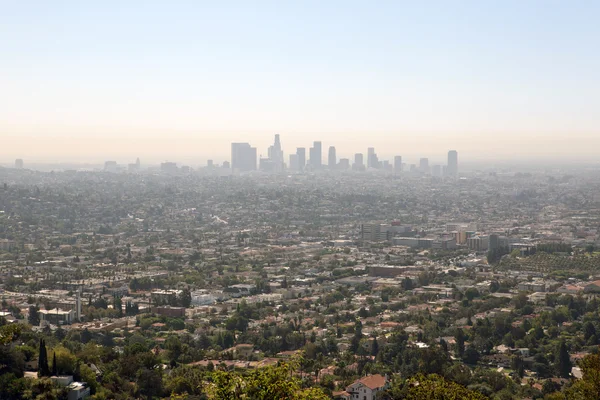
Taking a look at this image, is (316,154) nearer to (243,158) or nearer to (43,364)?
(243,158)

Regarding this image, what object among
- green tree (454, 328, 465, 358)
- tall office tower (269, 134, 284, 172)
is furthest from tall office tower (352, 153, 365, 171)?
green tree (454, 328, 465, 358)

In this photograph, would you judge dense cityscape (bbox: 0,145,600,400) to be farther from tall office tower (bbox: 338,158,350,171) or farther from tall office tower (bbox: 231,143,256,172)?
tall office tower (bbox: 338,158,350,171)

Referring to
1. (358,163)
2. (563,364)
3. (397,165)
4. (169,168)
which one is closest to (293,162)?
(358,163)

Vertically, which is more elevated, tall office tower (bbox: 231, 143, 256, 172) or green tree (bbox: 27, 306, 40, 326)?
tall office tower (bbox: 231, 143, 256, 172)

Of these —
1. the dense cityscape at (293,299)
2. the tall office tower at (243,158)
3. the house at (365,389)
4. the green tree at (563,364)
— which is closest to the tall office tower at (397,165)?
the tall office tower at (243,158)

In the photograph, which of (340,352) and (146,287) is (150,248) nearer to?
(146,287)

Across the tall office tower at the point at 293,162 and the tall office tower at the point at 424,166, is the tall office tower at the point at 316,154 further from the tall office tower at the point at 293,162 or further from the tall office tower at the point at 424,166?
the tall office tower at the point at 424,166

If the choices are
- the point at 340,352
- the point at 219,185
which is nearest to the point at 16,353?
the point at 340,352

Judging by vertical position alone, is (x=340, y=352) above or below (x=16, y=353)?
below
